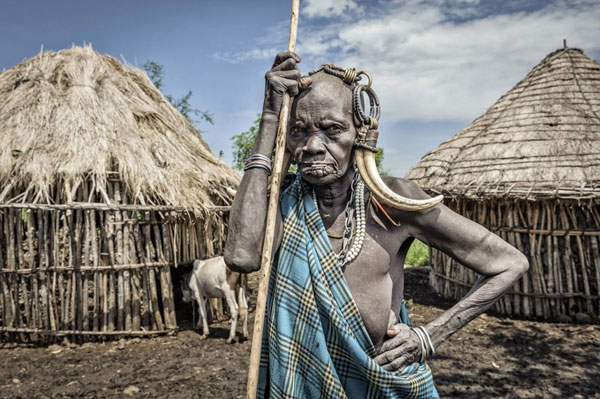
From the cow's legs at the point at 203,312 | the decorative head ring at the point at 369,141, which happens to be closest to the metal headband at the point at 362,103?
the decorative head ring at the point at 369,141

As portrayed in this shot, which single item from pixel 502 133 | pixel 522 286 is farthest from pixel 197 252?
pixel 502 133

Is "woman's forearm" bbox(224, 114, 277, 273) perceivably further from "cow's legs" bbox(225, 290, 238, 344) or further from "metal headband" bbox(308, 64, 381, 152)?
"cow's legs" bbox(225, 290, 238, 344)

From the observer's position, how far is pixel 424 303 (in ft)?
29.9

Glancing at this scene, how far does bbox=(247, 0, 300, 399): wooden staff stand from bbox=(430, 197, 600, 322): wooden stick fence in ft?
23.2

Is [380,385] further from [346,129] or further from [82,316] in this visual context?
[82,316]

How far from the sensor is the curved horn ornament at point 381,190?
163 centimetres

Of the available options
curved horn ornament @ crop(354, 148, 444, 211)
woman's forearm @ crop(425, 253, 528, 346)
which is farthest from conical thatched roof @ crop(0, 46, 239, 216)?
woman's forearm @ crop(425, 253, 528, 346)

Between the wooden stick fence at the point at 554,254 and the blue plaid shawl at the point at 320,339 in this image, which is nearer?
the blue plaid shawl at the point at 320,339

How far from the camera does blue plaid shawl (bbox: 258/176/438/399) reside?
5.08 ft

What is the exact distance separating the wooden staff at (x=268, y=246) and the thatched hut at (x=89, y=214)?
18.6ft

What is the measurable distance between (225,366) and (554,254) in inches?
228

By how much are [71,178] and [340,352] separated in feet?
20.5

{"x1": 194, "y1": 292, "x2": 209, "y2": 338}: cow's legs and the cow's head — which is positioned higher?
the cow's head

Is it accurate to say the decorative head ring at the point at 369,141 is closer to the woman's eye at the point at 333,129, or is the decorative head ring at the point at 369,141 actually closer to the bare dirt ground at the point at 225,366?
the woman's eye at the point at 333,129
